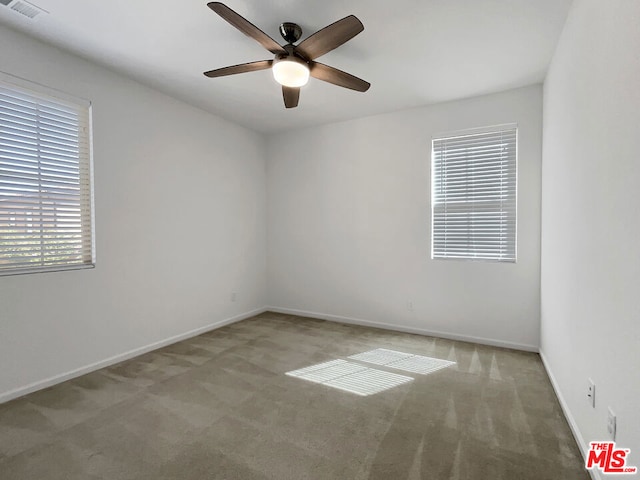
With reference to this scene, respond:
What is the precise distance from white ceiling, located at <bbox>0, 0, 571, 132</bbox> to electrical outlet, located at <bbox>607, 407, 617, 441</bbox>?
2400mm

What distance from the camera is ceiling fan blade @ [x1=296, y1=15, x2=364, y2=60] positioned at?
1.79 m

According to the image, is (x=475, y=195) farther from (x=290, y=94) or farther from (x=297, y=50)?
(x=297, y=50)

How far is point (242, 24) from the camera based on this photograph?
1.88 metres

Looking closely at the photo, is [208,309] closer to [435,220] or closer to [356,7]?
[435,220]

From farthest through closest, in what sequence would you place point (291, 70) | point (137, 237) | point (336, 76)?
point (137, 237), point (336, 76), point (291, 70)

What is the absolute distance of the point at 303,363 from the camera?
9.92ft

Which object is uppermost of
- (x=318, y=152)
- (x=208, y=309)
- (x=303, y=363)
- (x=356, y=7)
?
(x=356, y=7)

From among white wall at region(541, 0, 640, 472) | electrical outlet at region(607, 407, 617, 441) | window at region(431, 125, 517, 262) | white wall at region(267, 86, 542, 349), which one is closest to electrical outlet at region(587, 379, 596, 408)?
white wall at region(541, 0, 640, 472)

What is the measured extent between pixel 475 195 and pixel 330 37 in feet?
8.00

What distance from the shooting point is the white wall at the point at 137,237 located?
2457 mm

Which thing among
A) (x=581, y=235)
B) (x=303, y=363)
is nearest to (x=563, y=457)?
(x=581, y=235)

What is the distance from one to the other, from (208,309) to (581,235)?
380 centimetres

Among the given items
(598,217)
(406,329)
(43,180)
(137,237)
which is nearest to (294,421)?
(598,217)

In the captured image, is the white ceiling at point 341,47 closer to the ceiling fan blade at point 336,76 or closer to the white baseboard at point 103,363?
the ceiling fan blade at point 336,76
